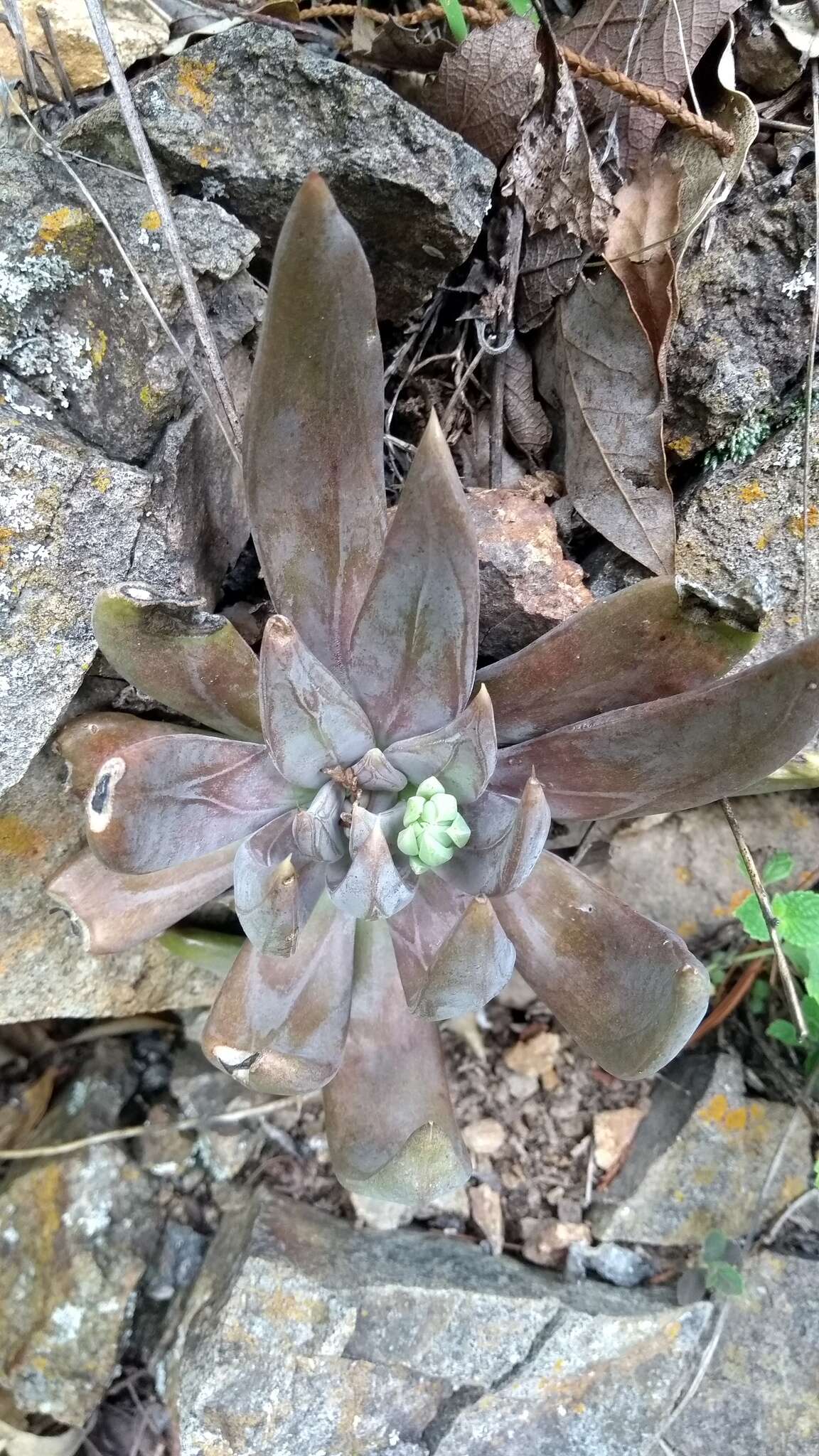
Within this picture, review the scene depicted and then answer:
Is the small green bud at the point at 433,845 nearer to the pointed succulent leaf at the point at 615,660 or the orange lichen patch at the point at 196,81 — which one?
the pointed succulent leaf at the point at 615,660

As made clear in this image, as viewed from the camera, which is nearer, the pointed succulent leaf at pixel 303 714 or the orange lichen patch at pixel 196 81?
the pointed succulent leaf at pixel 303 714

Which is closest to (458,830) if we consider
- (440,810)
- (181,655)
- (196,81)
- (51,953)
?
(440,810)

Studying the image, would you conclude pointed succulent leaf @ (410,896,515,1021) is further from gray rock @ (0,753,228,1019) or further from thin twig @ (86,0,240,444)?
thin twig @ (86,0,240,444)

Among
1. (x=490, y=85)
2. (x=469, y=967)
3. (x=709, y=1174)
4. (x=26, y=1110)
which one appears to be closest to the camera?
(x=469, y=967)

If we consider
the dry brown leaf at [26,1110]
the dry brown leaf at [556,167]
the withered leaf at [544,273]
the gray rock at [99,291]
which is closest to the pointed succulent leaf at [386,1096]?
the gray rock at [99,291]

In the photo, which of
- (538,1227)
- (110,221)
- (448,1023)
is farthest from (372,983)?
(110,221)

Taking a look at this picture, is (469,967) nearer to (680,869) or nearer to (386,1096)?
(386,1096)

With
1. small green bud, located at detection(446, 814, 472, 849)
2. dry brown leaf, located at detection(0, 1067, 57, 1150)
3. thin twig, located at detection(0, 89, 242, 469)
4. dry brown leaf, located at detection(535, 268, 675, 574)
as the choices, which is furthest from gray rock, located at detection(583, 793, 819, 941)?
dry brown leaf, located at detection(0, 1067, 57, 1150)
